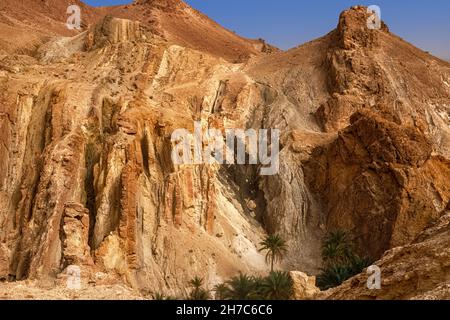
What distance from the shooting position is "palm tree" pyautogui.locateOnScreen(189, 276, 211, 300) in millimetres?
29984

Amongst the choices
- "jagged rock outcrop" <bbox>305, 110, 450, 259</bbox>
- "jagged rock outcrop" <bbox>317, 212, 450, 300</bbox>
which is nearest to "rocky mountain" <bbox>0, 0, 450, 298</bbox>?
"jagged rock outcrop" <bbox>305, 110, 450, 259</bbox>

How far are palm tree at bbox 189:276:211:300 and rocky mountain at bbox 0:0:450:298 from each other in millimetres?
890

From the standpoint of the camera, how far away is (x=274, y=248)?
35562 mm

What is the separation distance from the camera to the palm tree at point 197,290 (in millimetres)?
29984

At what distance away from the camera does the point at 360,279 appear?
674 inches

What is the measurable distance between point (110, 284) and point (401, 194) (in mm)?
19745

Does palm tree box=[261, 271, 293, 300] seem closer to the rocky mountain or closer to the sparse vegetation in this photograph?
the sparse vegetation

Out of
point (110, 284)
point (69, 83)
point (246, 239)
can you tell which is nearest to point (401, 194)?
point (246, 239)

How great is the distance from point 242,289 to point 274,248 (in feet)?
20.0

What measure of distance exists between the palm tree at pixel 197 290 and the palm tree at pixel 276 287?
290cm

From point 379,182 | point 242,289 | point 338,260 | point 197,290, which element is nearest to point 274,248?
point 338,260

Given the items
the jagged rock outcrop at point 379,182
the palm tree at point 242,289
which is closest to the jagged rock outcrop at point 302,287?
the palm tree at point 242,289

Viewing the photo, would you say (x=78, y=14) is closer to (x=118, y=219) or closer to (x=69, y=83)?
(x=69, y=83)
